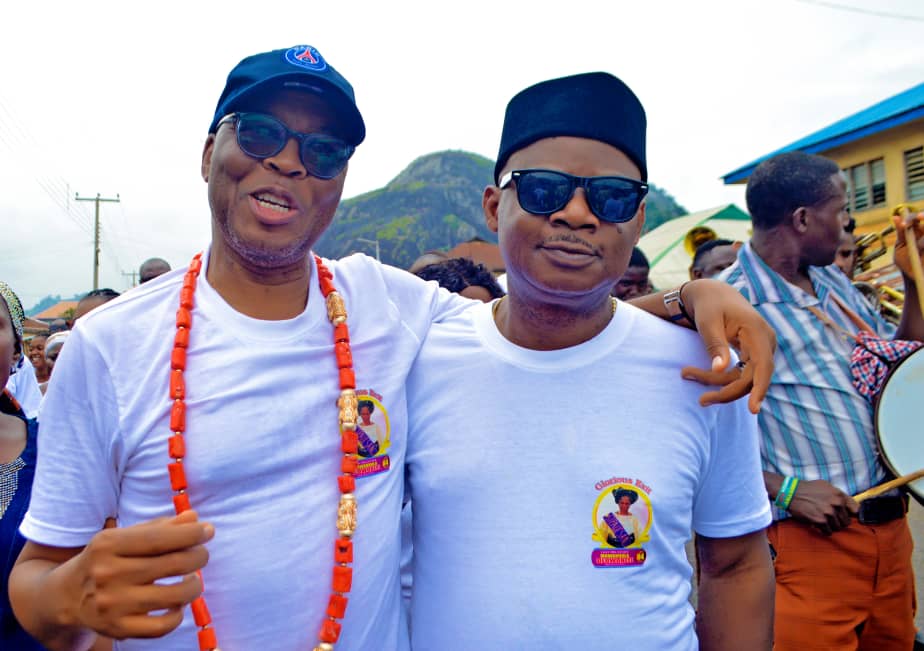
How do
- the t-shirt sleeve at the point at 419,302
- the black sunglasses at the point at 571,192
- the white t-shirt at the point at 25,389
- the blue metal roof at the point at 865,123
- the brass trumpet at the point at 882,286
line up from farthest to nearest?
the blue metal roof at the point at 865,123 → the brass trumpet at the point at 882,286 → the white t-shirt at the point at 25,389 → the t-shirt sleeve at the point at 419,302 → the black sunglasses at the point at 571,192

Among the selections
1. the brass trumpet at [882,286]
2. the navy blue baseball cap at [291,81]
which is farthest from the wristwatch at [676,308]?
the brass trumpet at [882,286]

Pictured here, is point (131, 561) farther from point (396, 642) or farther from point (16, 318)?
point (16, 318)

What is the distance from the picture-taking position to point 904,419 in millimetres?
2863

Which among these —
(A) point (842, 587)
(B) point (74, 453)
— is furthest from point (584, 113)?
(A) point (842, 587)

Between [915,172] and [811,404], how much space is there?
721 inches

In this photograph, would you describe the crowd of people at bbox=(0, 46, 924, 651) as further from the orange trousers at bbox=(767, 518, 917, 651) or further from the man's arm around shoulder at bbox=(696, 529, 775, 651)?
the orange trousers at bbox=(767, 518, 917, 651)

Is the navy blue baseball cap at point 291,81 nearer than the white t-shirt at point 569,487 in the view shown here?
No

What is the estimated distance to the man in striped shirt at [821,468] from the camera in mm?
2875

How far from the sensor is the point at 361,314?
6.26 ft

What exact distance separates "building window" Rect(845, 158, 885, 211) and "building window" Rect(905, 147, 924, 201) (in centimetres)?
78

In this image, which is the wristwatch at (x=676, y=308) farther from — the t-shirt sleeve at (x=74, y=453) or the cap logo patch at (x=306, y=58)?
the t-shirt sleeve at (x=74, y=453)

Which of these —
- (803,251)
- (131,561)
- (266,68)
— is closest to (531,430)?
(131,561)

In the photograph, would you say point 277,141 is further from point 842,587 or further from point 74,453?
point 842,587

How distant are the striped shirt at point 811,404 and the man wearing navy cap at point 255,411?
1491mm
